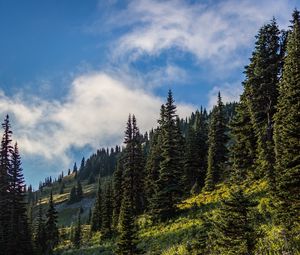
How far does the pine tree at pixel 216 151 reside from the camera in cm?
6462

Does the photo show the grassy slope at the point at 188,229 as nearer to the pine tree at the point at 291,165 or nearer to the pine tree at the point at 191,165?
the pine tree at the point at 291,165

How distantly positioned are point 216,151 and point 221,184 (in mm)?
8695

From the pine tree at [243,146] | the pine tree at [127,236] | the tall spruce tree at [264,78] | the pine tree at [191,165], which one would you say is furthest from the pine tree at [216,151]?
the pine tree at [127,236]

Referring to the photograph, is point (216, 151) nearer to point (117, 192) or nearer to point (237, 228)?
point (117, 192)

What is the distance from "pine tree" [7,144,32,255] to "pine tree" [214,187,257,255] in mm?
42041

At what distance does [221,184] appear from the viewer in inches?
2425

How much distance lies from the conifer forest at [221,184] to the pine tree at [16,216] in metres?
0.15

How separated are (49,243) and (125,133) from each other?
30.6 m

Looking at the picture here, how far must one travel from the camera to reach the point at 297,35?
3834 centimetres

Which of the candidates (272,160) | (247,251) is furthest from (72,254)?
(247,251)

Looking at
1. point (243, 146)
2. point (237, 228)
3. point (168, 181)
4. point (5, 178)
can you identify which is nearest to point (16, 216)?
point (5, 178)

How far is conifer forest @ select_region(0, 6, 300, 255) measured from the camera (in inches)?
1054

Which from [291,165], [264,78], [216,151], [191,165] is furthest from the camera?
[191,165]

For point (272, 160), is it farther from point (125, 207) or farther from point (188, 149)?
point (188, 149)
